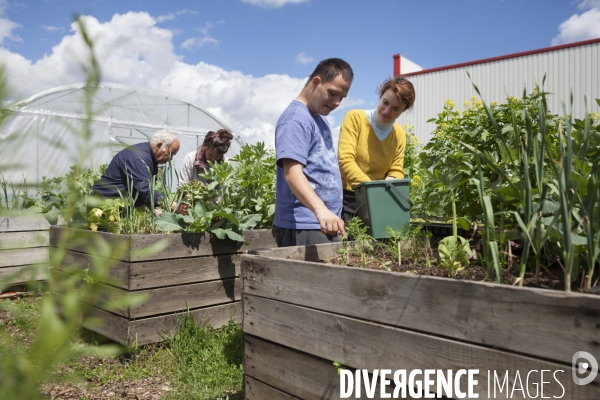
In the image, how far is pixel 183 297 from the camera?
3090 millimetres

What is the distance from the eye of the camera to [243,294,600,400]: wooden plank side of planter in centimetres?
124

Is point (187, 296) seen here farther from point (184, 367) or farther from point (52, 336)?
point (52, 336)

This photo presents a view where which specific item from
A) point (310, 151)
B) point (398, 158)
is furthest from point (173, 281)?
point (398, 158)

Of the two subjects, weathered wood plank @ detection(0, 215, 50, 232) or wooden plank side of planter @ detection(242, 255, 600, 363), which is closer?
weathered wood plank @ detection(0, 215, 50, 232)

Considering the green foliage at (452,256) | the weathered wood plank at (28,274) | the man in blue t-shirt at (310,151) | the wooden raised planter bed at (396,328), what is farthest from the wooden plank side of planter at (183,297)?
the weathered wood plank at (28,274)

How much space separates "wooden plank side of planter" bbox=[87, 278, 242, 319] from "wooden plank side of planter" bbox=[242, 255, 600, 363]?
1.38 meters

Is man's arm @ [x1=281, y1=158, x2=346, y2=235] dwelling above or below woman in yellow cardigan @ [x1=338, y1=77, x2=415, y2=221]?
below

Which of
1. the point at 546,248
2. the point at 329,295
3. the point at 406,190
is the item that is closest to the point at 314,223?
the point at 406,190

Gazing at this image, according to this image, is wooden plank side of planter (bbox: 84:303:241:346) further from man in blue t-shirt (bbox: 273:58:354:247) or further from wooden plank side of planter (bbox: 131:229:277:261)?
man in blue t-shirt (bbox: 273:58:354:247)

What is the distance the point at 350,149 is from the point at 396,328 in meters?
1.47

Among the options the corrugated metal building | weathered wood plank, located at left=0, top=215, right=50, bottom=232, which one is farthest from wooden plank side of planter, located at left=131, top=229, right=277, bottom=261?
the corrugated metal building

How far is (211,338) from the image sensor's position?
10.1 ft

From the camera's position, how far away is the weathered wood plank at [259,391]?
1.90 metres

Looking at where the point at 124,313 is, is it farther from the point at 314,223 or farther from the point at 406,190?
the point at 406,190
